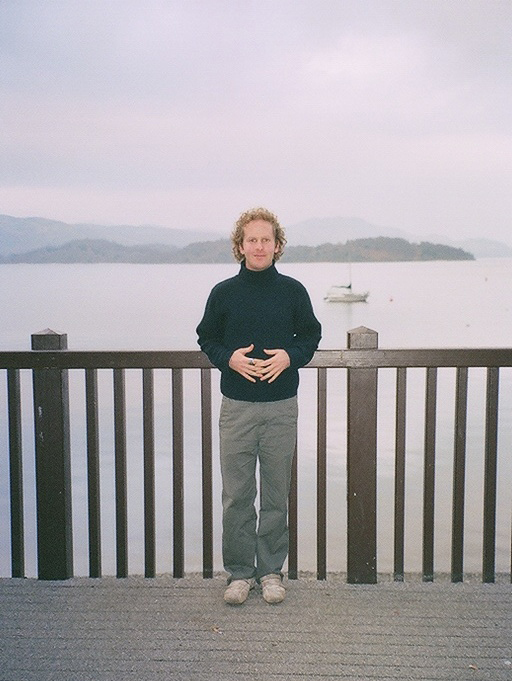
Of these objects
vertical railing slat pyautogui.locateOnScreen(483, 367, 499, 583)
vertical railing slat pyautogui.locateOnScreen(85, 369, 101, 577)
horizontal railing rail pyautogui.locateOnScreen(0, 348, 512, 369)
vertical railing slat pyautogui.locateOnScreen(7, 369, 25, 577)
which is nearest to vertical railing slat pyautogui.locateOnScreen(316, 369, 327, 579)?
horizontal railing rail pyautogui.locateOnScreen(0, 348, 512, 369)

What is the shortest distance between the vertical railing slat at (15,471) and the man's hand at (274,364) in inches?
41.8

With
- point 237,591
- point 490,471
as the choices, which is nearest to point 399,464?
point 490,471

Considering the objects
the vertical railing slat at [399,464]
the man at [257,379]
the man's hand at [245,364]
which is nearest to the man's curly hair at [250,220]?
the man at [257,379]

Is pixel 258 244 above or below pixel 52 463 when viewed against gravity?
above

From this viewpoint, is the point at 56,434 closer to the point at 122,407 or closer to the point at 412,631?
the point at 122,407

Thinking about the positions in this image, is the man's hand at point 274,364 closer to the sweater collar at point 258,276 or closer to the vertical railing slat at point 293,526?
the sweater collar at point 258,276

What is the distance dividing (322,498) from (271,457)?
1.24 feet

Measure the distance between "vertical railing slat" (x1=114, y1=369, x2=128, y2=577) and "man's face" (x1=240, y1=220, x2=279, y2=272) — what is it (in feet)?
2.46

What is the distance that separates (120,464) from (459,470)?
138 centimetres

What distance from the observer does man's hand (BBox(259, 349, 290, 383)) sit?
2.59m

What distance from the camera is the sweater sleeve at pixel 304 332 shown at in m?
2.65

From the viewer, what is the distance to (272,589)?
8.98ft

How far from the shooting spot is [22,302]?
68.1m

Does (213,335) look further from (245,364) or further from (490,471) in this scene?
(490,471)
